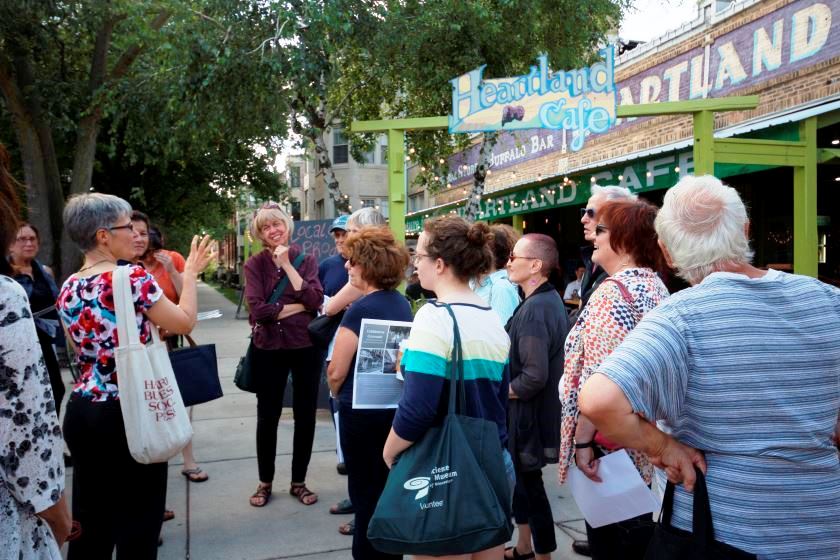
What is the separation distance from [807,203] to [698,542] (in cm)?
663

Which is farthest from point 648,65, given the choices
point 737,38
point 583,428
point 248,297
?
point 583,428

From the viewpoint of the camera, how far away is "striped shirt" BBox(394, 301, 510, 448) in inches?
87.0

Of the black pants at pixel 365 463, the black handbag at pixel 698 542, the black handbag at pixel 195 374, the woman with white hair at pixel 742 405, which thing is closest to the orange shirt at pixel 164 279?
the black handbag at pixel 195 374

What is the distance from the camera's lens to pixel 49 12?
9852 mm

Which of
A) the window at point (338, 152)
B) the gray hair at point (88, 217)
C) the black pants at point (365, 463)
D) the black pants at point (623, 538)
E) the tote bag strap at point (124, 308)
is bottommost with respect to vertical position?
the black pants at point (623, 538)

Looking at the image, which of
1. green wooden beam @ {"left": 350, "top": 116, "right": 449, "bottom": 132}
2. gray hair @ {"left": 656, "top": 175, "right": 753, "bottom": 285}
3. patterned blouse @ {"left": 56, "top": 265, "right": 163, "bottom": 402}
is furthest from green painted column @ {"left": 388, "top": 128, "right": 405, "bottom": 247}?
gray hair @ {"left": 656, "top": 175, "right": 753, "bottom": 285}

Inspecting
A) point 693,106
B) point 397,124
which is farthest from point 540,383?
point 693,106

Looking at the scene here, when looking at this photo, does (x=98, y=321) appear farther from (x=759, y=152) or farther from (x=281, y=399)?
(x=759, y=152)

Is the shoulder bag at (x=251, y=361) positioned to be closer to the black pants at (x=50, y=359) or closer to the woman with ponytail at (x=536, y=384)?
the black pants at (x=50, y=359)

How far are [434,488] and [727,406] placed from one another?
3.28 feet

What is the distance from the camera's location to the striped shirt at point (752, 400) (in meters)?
1.53

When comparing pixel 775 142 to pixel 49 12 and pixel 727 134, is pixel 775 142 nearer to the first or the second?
pixel 727 134

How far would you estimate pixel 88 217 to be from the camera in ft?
8.59

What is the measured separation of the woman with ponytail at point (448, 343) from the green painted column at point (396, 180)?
3.74m
